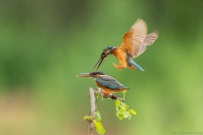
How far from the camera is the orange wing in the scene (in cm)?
135

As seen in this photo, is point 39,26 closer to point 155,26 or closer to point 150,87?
point 155,26

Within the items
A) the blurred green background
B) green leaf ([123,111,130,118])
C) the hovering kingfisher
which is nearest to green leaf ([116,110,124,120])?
green leaf ([123,111,130,118])

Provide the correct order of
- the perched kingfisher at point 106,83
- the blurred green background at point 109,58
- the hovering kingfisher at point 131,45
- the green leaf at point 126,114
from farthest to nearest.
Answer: the blurred green background at point 109,58 → the hovering kingfisher at point 131,45 → the perched kingfisher at point 106,83 → the green leaf at point 126,114

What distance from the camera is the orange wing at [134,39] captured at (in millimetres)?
1347

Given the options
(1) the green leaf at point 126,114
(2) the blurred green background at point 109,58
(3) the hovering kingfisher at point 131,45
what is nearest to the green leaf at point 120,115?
(1) the green leaf at point 126,114

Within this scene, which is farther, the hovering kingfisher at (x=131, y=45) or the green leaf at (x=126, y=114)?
the hovering kingfisher at (x=131, y=45)

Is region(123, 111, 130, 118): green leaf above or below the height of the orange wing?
below

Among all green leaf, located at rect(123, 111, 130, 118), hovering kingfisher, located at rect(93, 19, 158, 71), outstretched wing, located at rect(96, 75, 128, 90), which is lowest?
green leaf, located at rect(123, 111, 130, 118)

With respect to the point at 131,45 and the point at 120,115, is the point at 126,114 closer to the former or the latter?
the point at 120,115

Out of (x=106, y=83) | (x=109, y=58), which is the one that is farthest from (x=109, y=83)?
(x=109, y=58)

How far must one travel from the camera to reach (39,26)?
4.75 m

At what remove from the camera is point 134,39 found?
4.58 feet

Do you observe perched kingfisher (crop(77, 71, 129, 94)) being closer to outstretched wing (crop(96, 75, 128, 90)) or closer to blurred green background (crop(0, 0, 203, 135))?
outstretched wing (crop(96, 75, 128, 90))

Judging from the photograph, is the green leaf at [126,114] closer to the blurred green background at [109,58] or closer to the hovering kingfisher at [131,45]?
the hovering kingfisher at [131,45]
